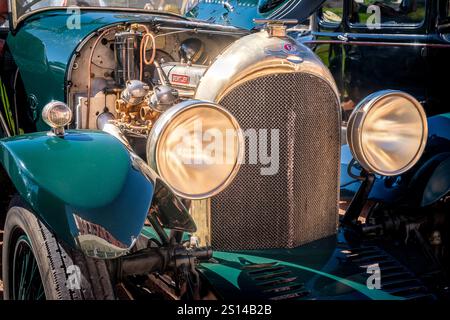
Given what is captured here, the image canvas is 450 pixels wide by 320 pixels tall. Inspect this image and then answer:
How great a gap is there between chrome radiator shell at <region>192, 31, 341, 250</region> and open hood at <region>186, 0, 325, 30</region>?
5.98ft

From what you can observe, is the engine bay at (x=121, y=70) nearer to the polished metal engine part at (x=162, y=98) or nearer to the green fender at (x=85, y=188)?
the polished metal engine part at (x=162, y=98)

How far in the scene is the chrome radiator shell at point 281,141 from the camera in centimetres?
228

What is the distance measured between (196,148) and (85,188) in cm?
41

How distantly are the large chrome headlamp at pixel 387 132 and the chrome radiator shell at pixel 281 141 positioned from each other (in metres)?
0.14

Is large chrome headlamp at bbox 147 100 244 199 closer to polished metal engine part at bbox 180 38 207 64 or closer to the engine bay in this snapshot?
the engine bay

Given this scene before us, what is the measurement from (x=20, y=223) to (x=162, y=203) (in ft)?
1.67

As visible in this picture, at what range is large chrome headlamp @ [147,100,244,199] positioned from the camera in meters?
2.01

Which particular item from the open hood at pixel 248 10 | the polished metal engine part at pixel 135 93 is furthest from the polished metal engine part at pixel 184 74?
the open hood at pixel 248 10

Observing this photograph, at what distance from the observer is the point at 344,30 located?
472cm

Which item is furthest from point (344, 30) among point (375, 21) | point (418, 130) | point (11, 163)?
point (11, 163)

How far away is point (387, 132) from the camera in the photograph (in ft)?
7.96
